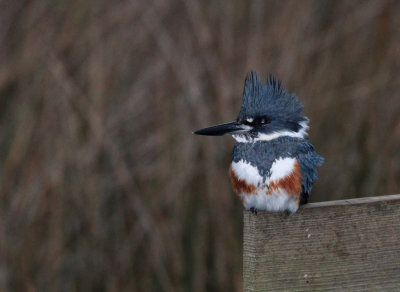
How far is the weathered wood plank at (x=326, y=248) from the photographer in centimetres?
129

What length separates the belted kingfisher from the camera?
65.2 inches

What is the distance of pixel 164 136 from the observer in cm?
282

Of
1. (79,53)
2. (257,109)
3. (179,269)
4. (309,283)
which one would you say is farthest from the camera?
(79,53)

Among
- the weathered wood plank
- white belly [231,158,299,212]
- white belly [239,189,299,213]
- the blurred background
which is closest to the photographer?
the weathered wood plank

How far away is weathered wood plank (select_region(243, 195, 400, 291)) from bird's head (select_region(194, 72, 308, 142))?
0.39 metres

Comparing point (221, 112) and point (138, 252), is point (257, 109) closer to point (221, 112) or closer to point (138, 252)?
point (221, 112)

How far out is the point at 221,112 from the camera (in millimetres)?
2758

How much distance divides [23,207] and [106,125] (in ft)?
1.63

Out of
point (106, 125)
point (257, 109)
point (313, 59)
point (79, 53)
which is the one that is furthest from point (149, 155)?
point (257, 109)

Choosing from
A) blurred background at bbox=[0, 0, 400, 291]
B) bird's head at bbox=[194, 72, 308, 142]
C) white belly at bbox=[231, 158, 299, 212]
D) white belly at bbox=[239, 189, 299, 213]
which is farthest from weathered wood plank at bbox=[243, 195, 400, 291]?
blurred background at bbox=[0, 0, 400, 291]

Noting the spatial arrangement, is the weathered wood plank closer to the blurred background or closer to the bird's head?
the bird's head

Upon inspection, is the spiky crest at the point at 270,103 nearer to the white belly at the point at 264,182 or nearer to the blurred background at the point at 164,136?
the white belly at the point at 264,182

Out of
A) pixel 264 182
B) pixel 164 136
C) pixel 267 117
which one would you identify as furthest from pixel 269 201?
pixel 164 136

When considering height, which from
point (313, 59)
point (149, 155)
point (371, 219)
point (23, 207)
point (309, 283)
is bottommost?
point (309, 283)
